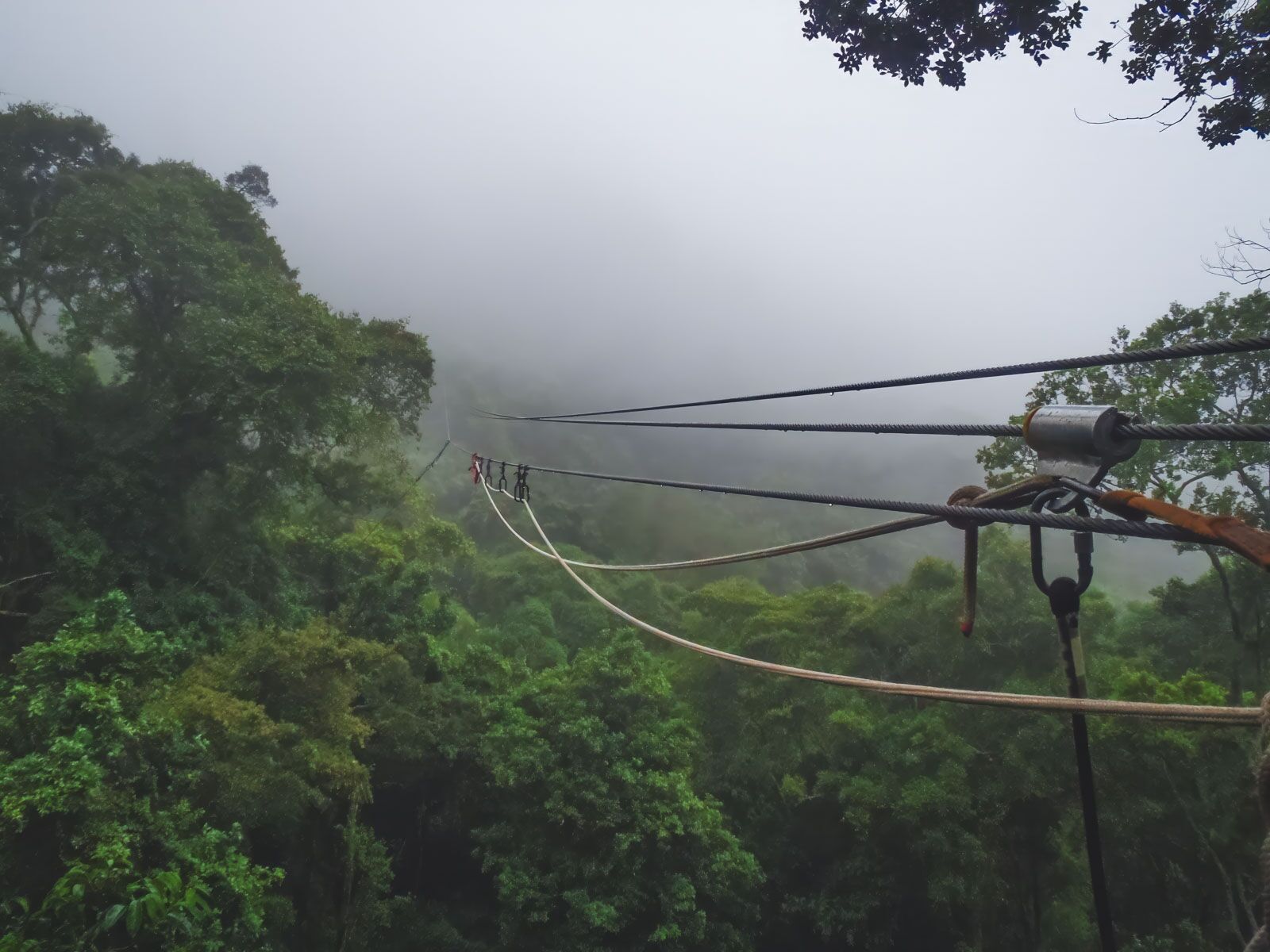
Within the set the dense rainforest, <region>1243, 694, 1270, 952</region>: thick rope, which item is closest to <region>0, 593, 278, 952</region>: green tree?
the dense rainforest

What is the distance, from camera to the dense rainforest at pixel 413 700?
838 cm

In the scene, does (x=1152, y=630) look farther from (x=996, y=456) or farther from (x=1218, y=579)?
(x=996, y=456)

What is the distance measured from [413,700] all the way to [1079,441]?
12729 mm

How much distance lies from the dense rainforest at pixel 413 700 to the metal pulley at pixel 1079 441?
25.2 feet

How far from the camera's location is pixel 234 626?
11.5 metres

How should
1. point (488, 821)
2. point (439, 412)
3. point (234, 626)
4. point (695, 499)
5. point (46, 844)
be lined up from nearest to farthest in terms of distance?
point (46, 844) → point (234, 626) → point (488, 821) → point (695, 499) → point (439, 412)

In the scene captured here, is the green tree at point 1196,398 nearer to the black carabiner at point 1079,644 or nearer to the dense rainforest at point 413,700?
the dense rainforest at point 413,700

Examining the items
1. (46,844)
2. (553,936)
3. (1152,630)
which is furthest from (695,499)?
(46,844)

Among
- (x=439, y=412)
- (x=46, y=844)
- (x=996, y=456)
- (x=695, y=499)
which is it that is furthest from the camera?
(x=439, y=412)

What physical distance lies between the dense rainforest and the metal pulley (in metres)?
7.67

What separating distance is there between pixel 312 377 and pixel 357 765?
597cm

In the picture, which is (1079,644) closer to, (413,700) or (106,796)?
(106,796)

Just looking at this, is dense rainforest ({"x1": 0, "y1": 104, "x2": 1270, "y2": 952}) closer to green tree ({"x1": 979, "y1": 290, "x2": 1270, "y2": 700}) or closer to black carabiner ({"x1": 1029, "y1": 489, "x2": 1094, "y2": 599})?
green tree ({"x1": 979, "y1": 290, "x2": 1270, "y2": 700})

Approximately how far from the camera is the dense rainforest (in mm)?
8383
